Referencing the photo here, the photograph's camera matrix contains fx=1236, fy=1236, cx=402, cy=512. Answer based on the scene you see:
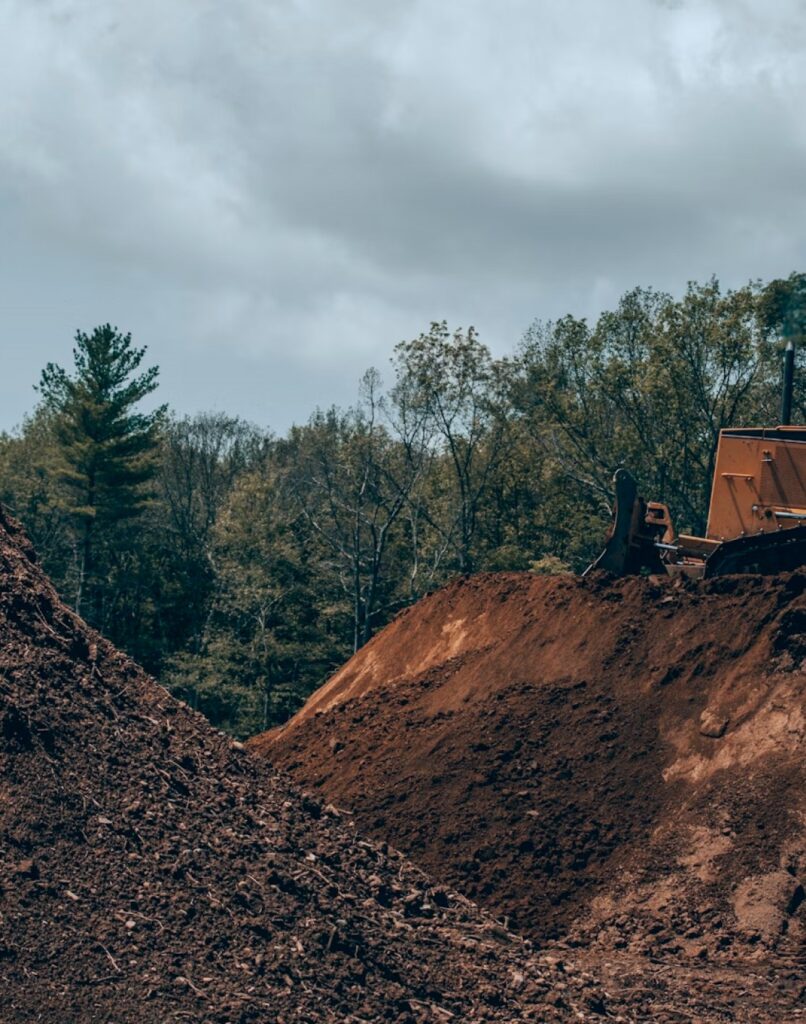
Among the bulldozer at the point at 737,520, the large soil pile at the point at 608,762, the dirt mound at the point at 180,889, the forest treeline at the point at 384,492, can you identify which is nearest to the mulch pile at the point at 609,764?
the large soil pile at the point at 608,762

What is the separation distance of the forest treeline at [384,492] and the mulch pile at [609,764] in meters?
21.6

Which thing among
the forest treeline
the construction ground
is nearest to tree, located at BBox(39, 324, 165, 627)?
the forest treeline

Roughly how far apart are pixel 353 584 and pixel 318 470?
733 cm

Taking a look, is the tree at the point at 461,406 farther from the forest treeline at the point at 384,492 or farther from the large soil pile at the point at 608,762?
the large soil pile at the point at 608,762

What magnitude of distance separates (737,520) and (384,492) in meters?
28.3

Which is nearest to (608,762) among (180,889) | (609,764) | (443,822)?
(609,764)

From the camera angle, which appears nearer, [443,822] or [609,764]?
[443,822]

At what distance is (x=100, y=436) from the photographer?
42469 mm

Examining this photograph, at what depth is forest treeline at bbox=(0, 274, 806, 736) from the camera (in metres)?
39.7

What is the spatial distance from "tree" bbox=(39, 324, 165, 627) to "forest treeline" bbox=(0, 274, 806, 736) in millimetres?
76

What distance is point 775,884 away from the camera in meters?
13.0

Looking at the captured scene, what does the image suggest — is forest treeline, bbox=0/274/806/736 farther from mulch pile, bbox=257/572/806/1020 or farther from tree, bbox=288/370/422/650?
mulch pile, bbox=257/572/806/1020

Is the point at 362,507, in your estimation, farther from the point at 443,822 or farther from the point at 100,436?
the point at 443,822

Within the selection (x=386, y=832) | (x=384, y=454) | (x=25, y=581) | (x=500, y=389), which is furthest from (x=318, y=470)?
(x=25, y=581)
